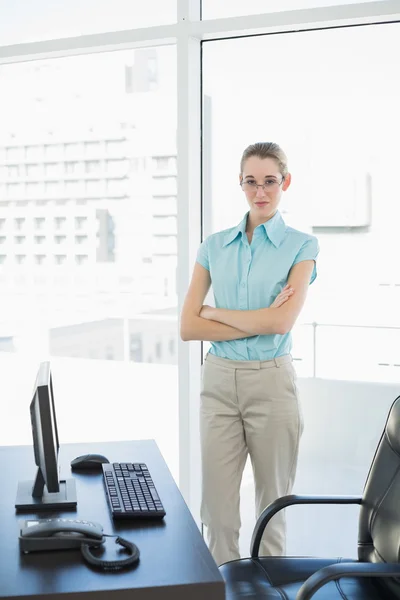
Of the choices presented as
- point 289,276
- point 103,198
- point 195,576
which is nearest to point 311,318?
point 289,276

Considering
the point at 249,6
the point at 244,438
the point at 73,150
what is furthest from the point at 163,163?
the point at 244,438

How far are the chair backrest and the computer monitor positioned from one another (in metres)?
0.90

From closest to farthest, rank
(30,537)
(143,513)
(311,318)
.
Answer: (30,537), (143,513), (311,318)

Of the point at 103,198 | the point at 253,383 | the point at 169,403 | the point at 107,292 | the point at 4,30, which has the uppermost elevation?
the point at 4,30

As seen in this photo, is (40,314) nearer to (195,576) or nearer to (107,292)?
(107,292)

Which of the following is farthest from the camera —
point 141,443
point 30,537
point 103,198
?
point 103,198

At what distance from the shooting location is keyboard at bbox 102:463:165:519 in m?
1.95

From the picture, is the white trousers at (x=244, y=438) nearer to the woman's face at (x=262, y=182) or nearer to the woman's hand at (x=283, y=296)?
the woman's hand at (x=283, y=296)

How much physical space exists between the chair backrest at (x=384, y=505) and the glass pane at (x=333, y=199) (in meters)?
1.15

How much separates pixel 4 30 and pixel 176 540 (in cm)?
318

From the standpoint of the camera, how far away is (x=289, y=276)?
9.87 feet

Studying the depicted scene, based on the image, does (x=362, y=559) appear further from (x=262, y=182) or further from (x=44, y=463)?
(x=262, y=182)

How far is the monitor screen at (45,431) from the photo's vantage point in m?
1.84

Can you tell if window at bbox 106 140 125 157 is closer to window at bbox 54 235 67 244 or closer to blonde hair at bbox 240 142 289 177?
window at bbox 54 235 67 244
